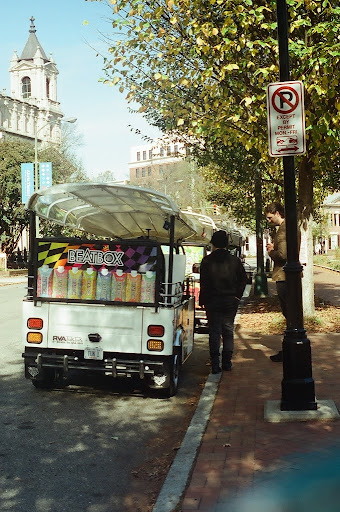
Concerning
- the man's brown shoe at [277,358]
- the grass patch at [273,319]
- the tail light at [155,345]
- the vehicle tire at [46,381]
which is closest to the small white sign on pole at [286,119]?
the tail light at [155,345]

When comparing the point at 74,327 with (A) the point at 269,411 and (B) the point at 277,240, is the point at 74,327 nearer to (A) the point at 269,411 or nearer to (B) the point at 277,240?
(A) the point at 269,411

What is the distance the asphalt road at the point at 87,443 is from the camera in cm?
487

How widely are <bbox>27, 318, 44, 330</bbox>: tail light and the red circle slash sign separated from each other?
3.65 metres

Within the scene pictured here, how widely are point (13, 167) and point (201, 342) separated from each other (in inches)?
1461

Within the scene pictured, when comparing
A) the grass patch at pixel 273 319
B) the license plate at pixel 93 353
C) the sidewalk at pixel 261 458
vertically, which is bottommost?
the sidewalk at pixel 261 458

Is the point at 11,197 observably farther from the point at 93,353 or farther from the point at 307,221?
the point at 93,353

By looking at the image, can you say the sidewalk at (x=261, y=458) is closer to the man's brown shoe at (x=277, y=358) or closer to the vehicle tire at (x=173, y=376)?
the vehicle tire at (x=173, y=376)

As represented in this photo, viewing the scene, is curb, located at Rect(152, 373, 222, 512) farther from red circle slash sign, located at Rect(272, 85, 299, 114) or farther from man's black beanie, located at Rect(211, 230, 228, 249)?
red circle slash sign, located at Rect(272, 85, 299, 114)

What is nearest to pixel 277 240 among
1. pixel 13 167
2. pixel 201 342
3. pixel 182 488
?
pixel 201 342

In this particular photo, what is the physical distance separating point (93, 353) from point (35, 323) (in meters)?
0.82

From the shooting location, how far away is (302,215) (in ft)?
45.5

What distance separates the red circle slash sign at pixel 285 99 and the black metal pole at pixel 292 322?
0.21 m

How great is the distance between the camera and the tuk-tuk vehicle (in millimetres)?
7617

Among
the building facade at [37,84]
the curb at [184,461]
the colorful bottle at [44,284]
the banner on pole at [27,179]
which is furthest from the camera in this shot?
the building facade at [37,84]
